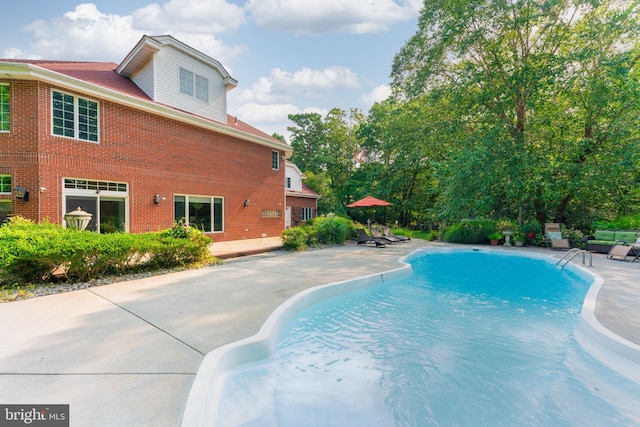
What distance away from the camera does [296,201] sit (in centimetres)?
2242

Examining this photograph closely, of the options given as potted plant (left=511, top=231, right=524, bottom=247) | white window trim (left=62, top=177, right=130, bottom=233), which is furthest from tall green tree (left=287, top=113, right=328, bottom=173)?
white window trim (left=62, top=177, right=130, bottom=233)

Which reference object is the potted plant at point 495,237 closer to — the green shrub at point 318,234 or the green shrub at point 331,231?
the green shrub at point 318,234

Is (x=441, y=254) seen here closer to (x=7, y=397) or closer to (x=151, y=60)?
(x=7, y=397)

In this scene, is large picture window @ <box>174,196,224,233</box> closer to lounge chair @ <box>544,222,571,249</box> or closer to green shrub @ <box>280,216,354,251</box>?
green shrub @ <box>280,216,354,251</box>

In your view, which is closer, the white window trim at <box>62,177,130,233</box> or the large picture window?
the white window trim at <box>62,177,130,233</box>

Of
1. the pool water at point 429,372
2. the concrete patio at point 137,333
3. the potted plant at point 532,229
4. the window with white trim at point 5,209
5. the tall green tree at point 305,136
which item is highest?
the tall green tree at point 305,136

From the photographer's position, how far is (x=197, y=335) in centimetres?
354

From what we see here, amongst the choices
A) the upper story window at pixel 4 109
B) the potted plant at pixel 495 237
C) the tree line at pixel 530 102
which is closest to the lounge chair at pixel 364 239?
the tree line at pixel 530 102

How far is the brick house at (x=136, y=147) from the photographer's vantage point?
27.2ft

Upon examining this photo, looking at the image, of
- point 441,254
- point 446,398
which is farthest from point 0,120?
point 441,254

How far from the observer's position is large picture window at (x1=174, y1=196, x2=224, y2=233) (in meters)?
12.2

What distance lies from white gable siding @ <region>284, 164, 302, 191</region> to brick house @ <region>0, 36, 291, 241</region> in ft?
20.2

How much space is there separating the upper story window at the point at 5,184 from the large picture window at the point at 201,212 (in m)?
4.78

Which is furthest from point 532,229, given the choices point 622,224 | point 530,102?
point 530,102
